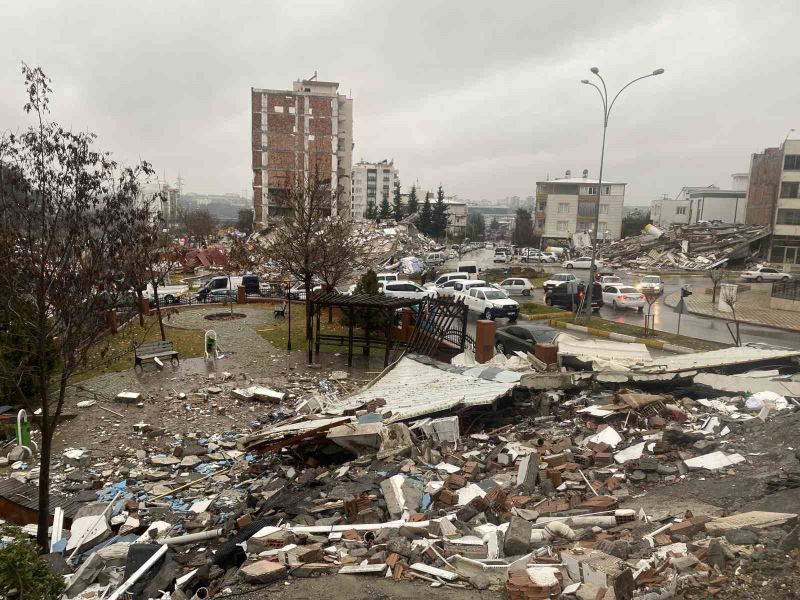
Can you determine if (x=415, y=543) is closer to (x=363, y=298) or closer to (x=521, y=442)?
(x=521, y=442)

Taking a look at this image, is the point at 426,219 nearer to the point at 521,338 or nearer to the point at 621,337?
the point at 621,337

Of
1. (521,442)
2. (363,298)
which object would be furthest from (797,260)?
(521,442)

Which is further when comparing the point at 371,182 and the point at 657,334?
the point at 371,182

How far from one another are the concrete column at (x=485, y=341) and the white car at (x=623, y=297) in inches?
594

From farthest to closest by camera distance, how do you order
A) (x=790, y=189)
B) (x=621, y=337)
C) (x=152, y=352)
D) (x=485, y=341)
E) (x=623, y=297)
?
(x=790, y=189)
(x=623, y=297)
(x=621, y=337)
(x=152, y=352)
(x=485, y=341)

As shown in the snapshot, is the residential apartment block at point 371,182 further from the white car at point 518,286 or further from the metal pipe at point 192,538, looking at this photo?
the metal pipe at point 192,538

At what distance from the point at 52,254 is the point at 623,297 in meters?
25.6

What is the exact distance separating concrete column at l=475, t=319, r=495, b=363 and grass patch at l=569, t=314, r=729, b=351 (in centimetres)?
766

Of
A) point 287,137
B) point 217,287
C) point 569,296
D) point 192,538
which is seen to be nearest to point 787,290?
point 569,296

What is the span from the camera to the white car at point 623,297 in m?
27.2

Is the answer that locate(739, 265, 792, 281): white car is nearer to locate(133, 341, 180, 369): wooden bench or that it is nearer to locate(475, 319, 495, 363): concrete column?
locate(475, 319, 495, 363): concrete column

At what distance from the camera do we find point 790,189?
170 feet

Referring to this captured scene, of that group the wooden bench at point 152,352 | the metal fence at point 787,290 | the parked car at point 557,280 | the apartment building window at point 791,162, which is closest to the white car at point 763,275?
the apartment building window at point 791,162

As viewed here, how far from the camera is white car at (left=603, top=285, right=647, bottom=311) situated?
2716cm
